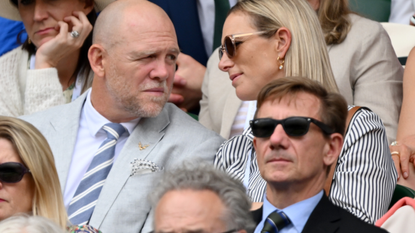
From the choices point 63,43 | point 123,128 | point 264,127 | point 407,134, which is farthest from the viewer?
point 63,43

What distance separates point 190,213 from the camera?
186cm

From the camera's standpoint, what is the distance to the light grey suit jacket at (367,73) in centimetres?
349

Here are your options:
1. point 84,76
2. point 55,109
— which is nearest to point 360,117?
point 55,109

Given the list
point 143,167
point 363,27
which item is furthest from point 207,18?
point 143,167

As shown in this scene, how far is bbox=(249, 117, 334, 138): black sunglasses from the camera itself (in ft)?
7.55

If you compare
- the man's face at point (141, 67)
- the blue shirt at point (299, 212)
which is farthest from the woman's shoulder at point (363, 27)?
the blue shirt at point (299, 212)

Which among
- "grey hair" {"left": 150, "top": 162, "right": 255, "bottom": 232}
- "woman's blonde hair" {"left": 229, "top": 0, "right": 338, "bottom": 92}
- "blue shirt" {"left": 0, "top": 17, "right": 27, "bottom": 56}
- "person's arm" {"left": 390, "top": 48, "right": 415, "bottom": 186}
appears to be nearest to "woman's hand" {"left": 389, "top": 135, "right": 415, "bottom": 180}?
"person's arm" {"left": 390, "top": 48, "right": 415, "bottom": 186}

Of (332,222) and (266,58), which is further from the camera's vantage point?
(266,58)

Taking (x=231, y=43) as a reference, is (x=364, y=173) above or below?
below

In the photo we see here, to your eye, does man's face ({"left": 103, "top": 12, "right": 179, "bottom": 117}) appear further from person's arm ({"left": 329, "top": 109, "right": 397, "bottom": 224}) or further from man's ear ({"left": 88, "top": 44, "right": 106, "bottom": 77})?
person's arm ({"left": 329, "top": 109, "right": 397, "bottom": 224})

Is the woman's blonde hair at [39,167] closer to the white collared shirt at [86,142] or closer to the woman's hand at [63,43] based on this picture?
the white collared shirt at [86,142]

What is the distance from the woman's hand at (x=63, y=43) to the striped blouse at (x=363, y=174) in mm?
1826

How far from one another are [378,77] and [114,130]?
4.91ft

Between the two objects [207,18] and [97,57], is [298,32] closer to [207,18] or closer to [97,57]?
[97,57]
